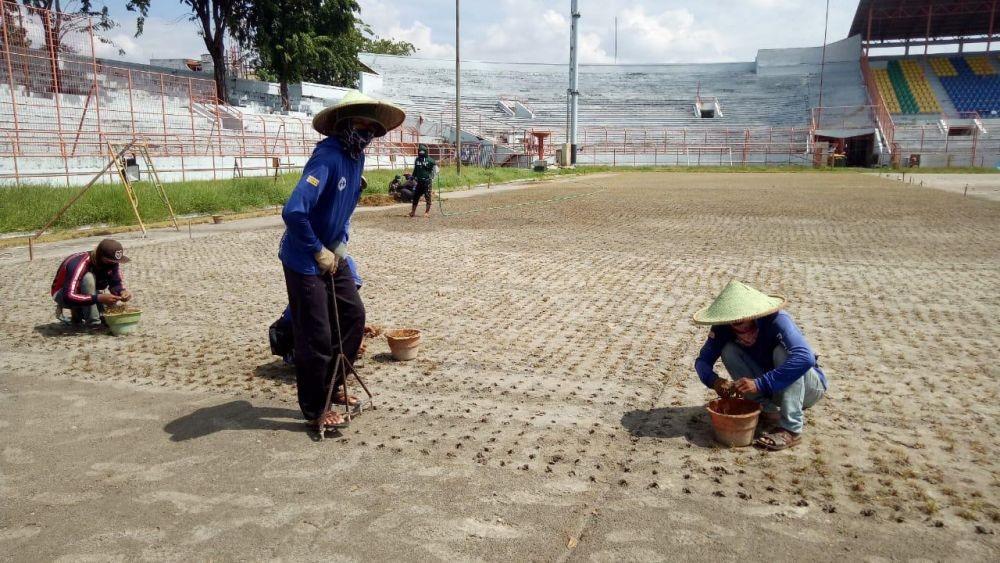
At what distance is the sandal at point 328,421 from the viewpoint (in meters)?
4.16

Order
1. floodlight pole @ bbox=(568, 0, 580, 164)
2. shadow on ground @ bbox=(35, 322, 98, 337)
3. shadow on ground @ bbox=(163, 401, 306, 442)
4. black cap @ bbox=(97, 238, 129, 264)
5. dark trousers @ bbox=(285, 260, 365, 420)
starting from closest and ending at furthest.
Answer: dark trousers @ bbox=(285, 260, 365, 420), shadow on ground @ bbox=(163, 401, 306, 442), black cap @ bbox=(97, 238, 129, 264), shadow on ground @ bbox=(35, 322, 98, 337), floodlight pole @ bbox=(568, 0, 580, 164)

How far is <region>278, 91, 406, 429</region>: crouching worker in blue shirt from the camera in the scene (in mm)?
3896

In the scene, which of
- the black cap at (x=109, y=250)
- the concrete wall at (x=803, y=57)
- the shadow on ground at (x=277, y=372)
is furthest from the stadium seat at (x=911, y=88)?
the black cap at (x=109, y=250)

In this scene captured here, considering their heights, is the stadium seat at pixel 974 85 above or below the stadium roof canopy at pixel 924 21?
below

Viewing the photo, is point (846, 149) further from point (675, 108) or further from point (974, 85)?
point (675, 108)

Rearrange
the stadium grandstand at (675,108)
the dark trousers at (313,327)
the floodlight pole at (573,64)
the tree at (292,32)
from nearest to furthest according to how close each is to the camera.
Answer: the dark trousers at (313,327), the stadium grandstand at (675,108), the tree at (292,32), the floodlight pole at (573,64)

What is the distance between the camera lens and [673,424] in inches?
169

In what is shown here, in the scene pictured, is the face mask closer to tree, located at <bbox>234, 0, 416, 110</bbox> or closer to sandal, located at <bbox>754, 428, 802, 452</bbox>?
sandal, located at <bbox>754, 428, 802, 452</bbox>

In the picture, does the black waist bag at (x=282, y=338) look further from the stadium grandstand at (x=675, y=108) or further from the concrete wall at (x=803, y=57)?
the concrete wall at (x=803, y=57)

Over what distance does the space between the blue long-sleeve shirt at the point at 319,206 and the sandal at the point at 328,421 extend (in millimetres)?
869

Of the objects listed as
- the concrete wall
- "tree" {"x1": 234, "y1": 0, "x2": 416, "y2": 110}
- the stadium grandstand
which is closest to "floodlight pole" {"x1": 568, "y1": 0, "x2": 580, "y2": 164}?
the stadium grandstand

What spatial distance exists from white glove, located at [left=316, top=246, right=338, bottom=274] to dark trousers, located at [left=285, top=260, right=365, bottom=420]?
0.29 ft

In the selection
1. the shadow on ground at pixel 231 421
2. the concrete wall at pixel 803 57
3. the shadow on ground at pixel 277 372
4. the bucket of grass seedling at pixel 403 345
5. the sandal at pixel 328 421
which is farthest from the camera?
the concrete wall at pixel 803 57

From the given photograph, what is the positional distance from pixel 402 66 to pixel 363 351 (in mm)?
60533
